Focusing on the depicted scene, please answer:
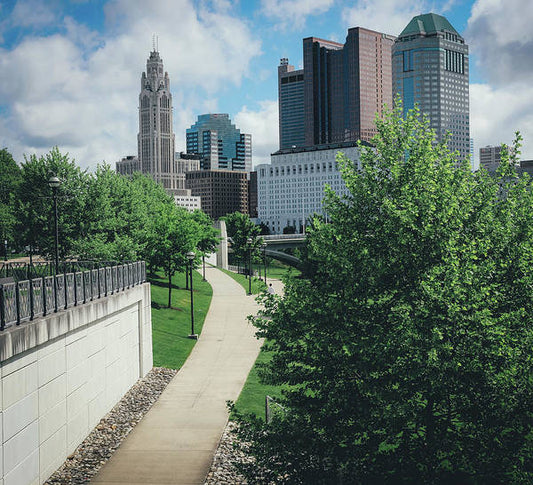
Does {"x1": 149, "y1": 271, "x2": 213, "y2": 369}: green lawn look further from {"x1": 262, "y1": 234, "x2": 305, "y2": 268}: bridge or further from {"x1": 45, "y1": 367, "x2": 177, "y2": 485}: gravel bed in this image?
{"x1": 262, "y1": 234, "x2": 305, "y2": 268}: bridge

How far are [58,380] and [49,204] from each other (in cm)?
2754

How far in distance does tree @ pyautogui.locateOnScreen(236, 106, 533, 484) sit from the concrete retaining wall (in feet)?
18.7

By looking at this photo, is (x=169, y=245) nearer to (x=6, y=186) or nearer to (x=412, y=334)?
(x=412, y=334)

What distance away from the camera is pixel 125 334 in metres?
26.0

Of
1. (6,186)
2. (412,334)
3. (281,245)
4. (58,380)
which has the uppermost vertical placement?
(6,186)

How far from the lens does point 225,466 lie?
18047mm

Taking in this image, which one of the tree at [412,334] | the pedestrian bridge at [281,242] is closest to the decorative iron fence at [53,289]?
the tree at [412,334]

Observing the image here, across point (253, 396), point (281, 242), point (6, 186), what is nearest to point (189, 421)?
point (253, 396)

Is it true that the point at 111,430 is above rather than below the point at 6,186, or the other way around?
below

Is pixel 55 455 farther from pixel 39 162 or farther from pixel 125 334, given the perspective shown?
pixel 39 162

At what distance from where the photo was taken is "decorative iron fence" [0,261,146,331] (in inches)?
616

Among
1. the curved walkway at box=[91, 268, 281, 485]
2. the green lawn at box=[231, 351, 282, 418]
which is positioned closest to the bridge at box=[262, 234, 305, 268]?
the curved walkway at box=[91, 268, 281, 485]

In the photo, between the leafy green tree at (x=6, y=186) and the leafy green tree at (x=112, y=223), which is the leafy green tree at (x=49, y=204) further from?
the leafy green tree at (x=6, y=186)

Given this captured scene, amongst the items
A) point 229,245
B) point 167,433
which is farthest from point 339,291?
point 229,245
